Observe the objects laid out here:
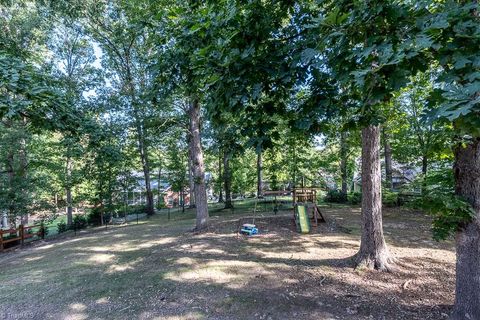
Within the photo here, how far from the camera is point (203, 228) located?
938 centimetres

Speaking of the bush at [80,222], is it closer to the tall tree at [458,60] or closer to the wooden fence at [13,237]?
the wooden fence at [13,237]

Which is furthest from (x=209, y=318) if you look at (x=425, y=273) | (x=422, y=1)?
(x=422, y=1)

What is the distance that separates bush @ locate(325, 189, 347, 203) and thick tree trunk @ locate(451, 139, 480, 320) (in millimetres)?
14201

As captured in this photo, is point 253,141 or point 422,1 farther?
point 253,141

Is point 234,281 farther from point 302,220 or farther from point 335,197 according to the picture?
point 335,197

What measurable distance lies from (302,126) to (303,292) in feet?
10.4

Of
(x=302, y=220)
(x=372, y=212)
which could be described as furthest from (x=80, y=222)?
(x=372, y=212)

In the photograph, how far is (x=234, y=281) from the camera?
16.2 ft

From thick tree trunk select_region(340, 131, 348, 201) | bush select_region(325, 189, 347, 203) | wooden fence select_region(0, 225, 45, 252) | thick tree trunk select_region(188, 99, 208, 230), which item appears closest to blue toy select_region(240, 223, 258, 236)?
thick tree trunk select_region(188, 99, 208, 230)

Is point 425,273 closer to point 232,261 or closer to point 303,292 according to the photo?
point 303,292

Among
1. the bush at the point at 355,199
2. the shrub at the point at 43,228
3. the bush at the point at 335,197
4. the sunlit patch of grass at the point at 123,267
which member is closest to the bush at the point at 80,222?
the shrub at the point at 43,228

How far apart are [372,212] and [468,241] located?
2.03 meters

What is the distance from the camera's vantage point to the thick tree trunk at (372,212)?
5.18 m

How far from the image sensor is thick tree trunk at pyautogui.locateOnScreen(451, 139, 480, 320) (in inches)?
122
